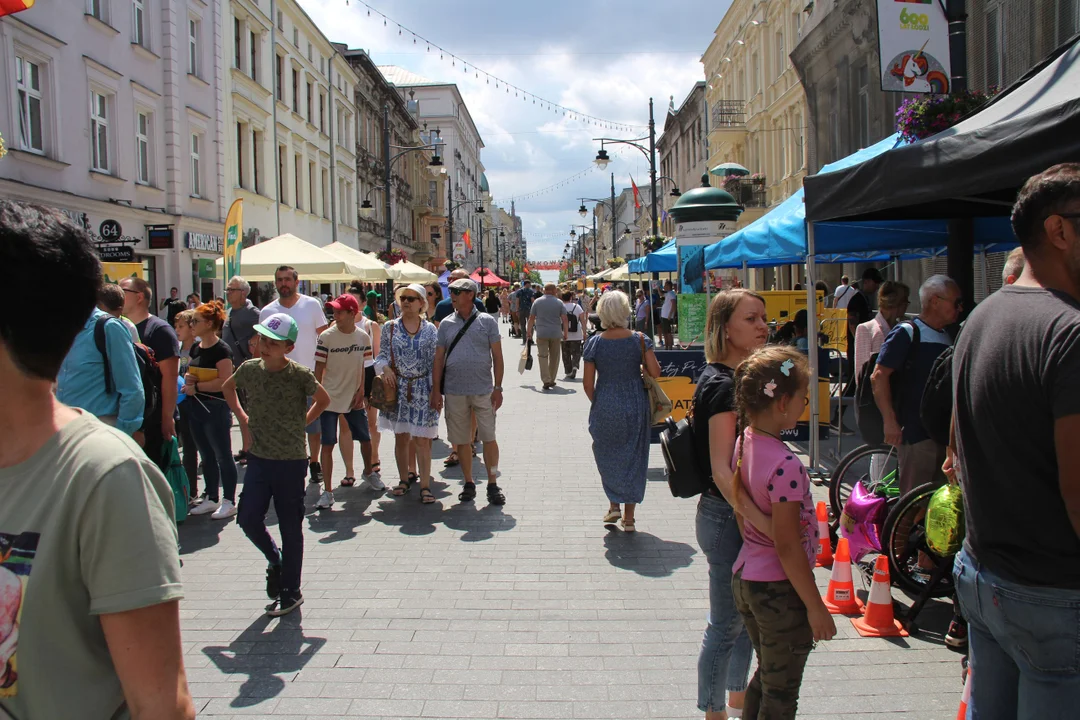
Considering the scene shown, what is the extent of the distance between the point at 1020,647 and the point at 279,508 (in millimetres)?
3847

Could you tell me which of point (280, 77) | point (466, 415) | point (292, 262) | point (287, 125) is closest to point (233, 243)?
point (292, 262)

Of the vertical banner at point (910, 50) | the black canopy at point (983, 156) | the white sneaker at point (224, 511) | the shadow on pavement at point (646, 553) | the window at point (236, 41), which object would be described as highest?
the window at point (236, 41)

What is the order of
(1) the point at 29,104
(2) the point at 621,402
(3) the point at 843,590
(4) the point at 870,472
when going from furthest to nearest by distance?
(1) the point at 29,104, (2) the point at 621,402, (4) the point at 870,472, (3) the point at 843,590

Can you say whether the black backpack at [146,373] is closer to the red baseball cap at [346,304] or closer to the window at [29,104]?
the red baseball cap at [346,304]

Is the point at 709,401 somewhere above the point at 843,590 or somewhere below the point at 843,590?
above

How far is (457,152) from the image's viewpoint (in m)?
87.2

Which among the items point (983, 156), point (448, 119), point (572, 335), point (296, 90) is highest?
point (448, 119)

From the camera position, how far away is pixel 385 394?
7402 mm

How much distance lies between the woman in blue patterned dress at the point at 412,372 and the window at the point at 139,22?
15.8 metres

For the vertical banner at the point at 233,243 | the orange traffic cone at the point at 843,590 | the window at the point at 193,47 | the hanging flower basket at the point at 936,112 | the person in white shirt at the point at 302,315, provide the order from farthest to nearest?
the window at the point at 193,47, the vertical banner at the point at 233,243, the person in white shirt at the point at 302,315, the hanging flower basket at the point at 936,112, the orange traffic cone at the point at 843,590

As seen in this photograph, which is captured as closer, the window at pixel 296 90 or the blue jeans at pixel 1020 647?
the blue jeans at pixel 1020 647

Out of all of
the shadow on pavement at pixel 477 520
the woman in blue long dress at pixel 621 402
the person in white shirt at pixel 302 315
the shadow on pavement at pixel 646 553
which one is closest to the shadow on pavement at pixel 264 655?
the shadow on pavement at pixel 477 520

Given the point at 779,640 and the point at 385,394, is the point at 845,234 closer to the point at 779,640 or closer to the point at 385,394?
the point at 385,394

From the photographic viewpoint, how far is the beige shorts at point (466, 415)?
743 cm
